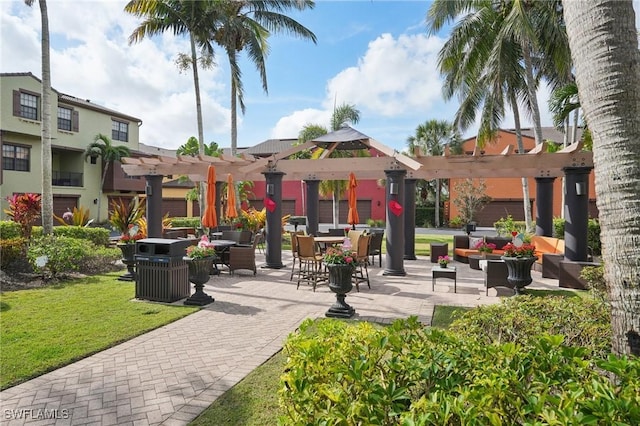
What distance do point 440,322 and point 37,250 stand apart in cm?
→ 874

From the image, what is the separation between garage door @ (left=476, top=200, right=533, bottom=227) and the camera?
30.6 m

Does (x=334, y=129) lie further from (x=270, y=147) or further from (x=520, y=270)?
(x=520, y=270)

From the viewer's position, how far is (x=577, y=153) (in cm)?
946

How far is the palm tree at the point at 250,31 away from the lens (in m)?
16.9

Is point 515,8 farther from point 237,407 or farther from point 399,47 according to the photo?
point 237,407

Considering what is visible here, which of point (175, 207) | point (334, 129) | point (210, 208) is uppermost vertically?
point (334, 129)

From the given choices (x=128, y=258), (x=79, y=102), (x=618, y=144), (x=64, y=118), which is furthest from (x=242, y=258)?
(x=79, y=102)

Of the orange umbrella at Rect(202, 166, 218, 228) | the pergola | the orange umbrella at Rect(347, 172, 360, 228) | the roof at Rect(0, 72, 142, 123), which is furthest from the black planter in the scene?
the roof at Rect(0, 72, 142, 123)

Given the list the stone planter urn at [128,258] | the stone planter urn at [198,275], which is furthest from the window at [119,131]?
the stone planter urn at [198,275]

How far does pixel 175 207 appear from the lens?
32.1 meters

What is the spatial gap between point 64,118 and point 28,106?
242cm

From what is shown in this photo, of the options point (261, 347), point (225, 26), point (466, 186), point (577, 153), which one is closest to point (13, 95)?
point (225, 26)

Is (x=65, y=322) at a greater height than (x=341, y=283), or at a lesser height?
lesser

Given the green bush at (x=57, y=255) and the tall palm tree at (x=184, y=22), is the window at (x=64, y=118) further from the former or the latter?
the green bush at (x=57, y=255)
